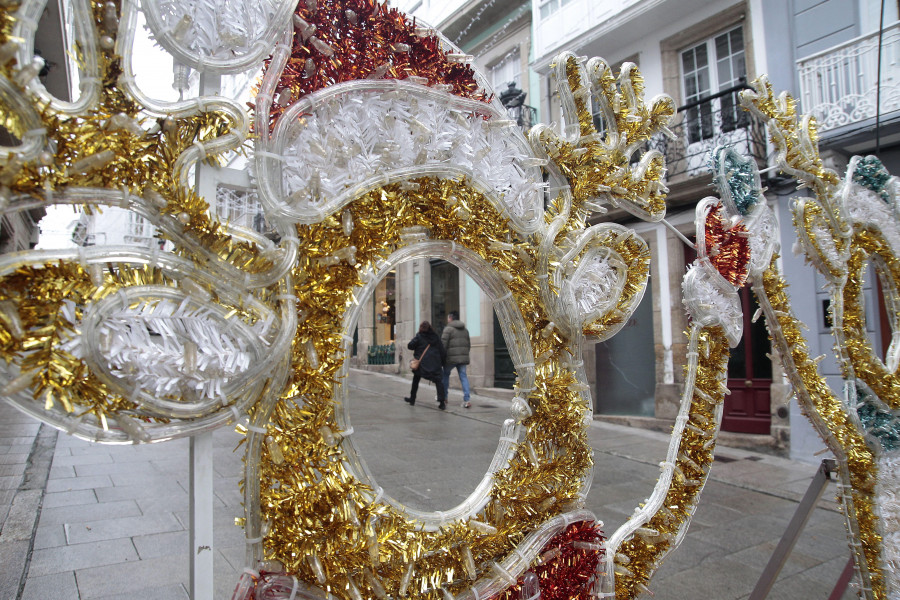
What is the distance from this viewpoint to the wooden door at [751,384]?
6188mm

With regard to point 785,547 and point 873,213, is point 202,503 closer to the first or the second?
point 785,547

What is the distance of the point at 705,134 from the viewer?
22.0ft

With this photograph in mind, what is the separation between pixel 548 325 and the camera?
4.89ft

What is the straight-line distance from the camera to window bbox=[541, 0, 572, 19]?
25.7ft

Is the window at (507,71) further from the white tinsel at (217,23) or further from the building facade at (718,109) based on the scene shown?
the white tinsel at (217,23)

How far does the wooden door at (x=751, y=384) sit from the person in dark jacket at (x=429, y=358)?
3243 mm

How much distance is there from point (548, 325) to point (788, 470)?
4.84 m

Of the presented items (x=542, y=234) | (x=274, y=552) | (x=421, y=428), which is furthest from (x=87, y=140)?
(x=421, y=428)

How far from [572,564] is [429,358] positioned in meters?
4.66

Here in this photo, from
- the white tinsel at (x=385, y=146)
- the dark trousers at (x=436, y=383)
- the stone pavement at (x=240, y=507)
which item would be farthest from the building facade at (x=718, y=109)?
the white tinsel at (x=385, y=146)

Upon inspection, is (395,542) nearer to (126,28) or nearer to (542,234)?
(542,234)

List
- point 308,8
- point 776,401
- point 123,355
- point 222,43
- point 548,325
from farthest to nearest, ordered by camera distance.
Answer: point 776,401
point 548,325
point 308,8
point 222,43
point 123,355

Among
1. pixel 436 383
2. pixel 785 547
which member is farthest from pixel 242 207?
pixel 436 383

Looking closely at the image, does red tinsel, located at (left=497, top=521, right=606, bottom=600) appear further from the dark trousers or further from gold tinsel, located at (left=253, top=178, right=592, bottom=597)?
the dark trousers
